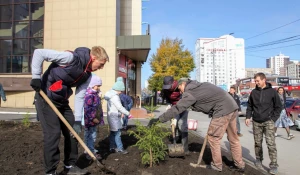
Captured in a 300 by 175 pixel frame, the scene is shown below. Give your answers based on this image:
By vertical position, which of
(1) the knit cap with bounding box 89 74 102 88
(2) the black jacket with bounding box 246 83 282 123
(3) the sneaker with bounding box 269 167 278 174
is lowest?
(3) the sneaker with bounding box 269 167 278 174

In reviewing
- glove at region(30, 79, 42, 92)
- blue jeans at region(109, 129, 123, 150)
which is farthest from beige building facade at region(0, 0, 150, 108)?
glove at region(30, 79, 42, 92)

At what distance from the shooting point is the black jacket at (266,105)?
4.93 metres

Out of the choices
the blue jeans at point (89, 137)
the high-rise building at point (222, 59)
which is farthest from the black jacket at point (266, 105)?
the high-rise building at point (222, 59)

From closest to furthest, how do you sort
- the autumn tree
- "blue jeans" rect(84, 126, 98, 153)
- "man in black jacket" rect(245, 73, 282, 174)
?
"man in black jacket" rect(245, 73, 282, 174) < "blue jeans" rect(84, 126, 98, 153) < the autumn tree

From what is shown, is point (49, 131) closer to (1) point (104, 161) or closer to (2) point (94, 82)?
(1) point (104, 161)

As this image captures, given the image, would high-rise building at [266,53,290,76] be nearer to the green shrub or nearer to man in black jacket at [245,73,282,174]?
man in black jacket at [245,73,282,174]

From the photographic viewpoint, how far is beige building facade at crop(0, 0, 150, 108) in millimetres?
19000

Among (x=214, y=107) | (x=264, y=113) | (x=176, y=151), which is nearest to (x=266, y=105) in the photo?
(x=264, y=113)

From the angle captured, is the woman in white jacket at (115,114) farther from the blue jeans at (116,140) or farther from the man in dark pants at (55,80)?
the man in dark pants at (55,80)

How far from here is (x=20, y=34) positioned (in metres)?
21.6

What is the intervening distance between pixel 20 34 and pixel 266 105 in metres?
21.5

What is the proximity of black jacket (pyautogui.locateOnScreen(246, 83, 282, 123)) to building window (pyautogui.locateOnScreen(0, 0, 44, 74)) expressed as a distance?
19.5 m

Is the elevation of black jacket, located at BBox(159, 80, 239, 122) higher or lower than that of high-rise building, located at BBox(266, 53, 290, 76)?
lower

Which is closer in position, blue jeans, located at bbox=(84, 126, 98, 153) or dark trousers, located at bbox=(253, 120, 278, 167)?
dark trousers, located at bbox=(253, 120, 278, 167)
